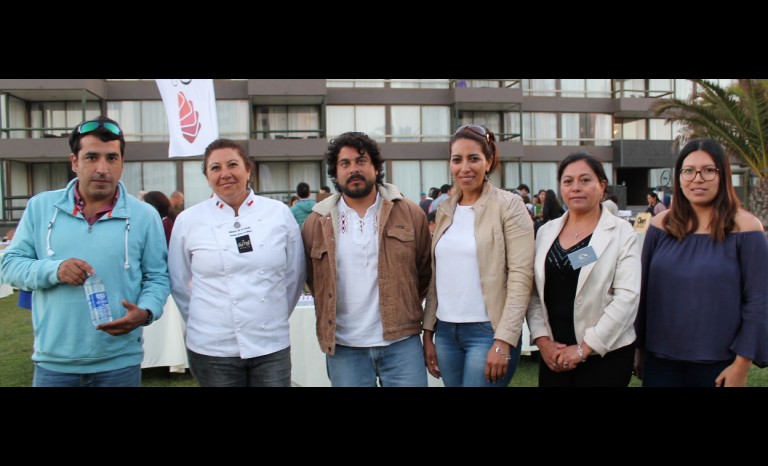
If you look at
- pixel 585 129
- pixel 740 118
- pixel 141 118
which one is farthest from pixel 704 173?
pixel 585 129

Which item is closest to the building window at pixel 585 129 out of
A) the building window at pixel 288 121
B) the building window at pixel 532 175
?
the building window at pixel 532 175

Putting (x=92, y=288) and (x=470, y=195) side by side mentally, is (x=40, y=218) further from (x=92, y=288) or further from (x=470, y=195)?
(x=470, y=195)

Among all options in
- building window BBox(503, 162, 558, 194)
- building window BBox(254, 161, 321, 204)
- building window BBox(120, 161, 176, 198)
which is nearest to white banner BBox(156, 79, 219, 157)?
building window BBox(254, 161, 321, 204)

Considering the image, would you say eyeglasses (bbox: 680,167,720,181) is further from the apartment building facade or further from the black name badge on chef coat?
the apartment building facade

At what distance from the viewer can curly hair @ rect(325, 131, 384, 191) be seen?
9.86 ft

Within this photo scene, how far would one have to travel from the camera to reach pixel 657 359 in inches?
112

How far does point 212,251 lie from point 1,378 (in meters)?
4.54

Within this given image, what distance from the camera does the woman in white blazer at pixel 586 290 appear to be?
264cm

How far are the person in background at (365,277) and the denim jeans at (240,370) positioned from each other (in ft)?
0.90

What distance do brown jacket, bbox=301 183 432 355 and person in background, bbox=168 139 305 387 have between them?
17 cm

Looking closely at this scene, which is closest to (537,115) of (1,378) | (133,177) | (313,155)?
(313,155)

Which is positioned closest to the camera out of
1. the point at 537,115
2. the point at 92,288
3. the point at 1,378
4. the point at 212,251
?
the point at 92,288

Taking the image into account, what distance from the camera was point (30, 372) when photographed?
6.09 metres
